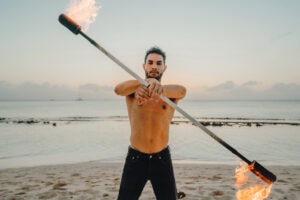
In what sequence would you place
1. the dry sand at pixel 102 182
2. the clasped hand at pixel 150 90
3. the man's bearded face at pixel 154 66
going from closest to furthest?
the clasped hand at pixel 150 90, the man's bearded face at pixel 154 66, the dry sand at pixel 102 182

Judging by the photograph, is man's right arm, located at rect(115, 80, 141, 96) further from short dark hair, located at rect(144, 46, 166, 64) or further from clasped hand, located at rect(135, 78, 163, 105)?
short dark hair, located at rect(144, 46, 166, 64)

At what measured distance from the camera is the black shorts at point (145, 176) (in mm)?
3277

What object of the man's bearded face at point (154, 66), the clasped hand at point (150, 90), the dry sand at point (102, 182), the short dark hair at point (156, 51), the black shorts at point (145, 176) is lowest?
the dry sand at point (102, 182)

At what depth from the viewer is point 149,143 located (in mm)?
3369

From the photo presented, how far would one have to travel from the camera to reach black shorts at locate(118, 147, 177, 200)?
3.28m

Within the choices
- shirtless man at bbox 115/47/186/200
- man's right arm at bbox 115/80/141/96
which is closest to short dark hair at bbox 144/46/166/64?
shirtless man at bbox 115/47/186/200

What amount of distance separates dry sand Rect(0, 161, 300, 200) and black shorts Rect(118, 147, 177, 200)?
4.38 m

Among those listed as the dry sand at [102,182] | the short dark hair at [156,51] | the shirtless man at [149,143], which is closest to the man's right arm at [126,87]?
the shirtless man at [149,143]

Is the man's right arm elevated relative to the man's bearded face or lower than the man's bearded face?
lower

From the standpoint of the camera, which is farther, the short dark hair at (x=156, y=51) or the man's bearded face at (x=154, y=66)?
the short dark hair at (x=156, y=51)

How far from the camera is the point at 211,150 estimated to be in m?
17.3

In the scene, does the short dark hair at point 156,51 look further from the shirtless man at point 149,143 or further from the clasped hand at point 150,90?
the clasped hand at point 150,90

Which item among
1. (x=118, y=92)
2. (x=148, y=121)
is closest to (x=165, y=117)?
(x=148, y=121)

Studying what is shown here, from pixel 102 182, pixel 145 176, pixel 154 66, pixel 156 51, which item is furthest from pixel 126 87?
pixel 102 182
